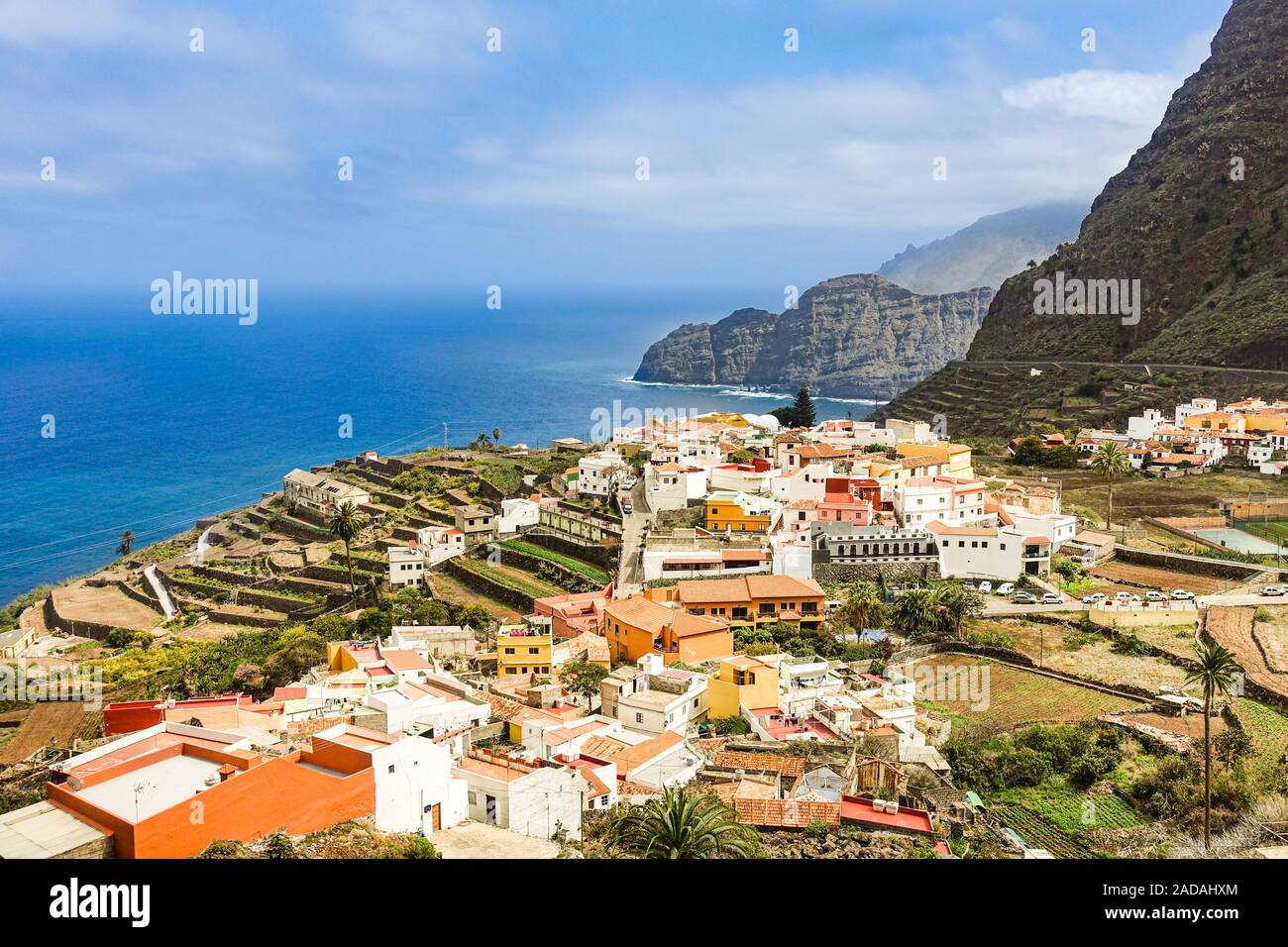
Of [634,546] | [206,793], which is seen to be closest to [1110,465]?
[634,546]

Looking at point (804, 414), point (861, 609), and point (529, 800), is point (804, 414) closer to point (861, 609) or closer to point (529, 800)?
point (861, 609)

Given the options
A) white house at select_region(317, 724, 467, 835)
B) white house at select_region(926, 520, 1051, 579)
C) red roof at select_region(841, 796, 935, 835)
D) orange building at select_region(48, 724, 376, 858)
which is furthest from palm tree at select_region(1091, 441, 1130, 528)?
orange building at select_region(48, 724, 376, 858)

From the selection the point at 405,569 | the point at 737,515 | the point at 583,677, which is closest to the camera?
the point at 583,677

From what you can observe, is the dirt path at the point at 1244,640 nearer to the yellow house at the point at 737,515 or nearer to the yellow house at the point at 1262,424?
the yellow house at the point at 737,515

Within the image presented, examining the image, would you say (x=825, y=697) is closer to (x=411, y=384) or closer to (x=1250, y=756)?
(x=1250, y=756)

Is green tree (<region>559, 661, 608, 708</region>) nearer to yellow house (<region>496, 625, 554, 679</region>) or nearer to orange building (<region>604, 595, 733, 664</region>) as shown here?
yellow house (<region>496, 625, 554, 679</region>)
